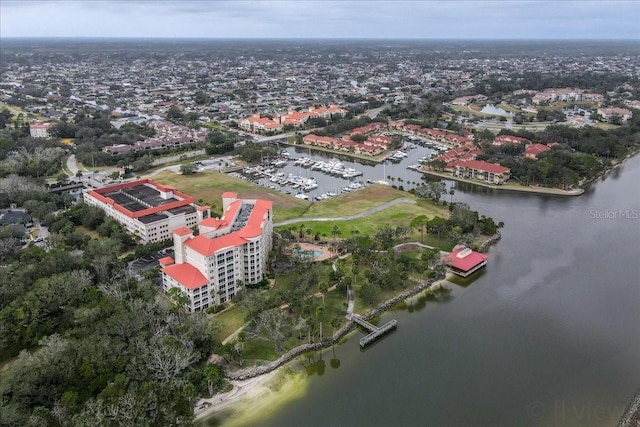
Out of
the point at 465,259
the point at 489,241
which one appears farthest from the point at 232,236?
the point at 489,241

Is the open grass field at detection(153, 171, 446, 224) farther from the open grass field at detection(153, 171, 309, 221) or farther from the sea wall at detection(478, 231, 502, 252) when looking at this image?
the sea wall at detection(478, 231, 502, 252)

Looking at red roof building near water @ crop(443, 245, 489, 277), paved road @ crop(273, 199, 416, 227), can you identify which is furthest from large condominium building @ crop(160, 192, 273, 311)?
red roof building near water @ crop(443, 245, 489, 277)

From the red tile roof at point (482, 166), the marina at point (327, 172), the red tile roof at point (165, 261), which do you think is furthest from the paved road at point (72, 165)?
the red tile roof at point (482, 166)

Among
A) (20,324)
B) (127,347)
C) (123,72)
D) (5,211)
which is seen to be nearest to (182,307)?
(127,347)

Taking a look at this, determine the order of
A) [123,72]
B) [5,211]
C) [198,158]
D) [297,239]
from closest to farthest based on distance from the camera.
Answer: [297,239], [5,211], [198,158], [123,72]

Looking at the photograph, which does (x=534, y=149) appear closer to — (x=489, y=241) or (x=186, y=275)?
(x=489, y=241)

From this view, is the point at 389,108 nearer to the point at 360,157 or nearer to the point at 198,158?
the point at 360,157
